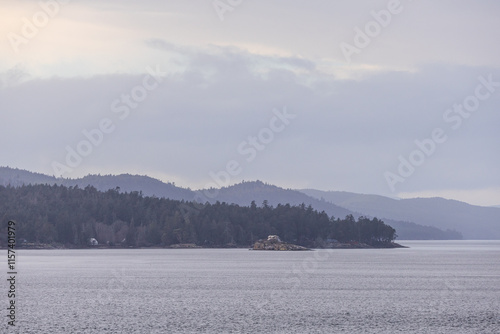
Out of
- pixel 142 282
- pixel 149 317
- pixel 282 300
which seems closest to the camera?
pixel 149 317

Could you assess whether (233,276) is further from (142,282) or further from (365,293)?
(365,293)

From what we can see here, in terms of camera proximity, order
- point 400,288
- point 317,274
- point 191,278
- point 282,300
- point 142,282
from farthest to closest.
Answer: point 317,274, point 191,278, point 142,282, point 400,288, point 282,300

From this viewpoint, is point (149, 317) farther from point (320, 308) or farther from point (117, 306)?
point (320, 308)

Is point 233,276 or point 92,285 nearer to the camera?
point 92,285

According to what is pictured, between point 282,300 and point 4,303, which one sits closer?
point 4,303

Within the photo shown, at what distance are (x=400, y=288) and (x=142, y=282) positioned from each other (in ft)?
149

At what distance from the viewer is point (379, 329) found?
7619 centimetres

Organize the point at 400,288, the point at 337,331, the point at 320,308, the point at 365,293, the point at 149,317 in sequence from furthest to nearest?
the point at 400,288 < the point at 365,293 < the point at 320,308 < the point at 149,317 < the point at 337,331

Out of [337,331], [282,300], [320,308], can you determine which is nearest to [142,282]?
[282,300]

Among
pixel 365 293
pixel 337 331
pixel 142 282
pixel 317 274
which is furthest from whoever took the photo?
pixel 317 274

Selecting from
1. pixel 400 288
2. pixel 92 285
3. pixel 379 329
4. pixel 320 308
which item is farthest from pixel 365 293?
pixel 92 285

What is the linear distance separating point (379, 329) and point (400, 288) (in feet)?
159

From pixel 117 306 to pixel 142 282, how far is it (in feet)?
134

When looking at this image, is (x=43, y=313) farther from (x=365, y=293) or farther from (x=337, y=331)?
(x=365, y=293)
